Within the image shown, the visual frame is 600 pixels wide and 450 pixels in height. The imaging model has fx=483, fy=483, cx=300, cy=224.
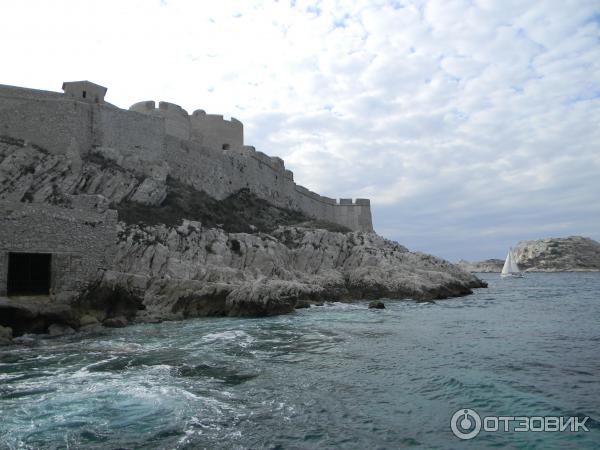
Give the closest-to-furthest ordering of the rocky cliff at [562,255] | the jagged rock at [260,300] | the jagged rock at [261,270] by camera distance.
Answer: the jagged rock at [261,270] < the jagged rock at [260,300] < the rocky cliff at [562,255]

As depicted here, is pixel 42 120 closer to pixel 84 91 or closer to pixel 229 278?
pixel 84 91

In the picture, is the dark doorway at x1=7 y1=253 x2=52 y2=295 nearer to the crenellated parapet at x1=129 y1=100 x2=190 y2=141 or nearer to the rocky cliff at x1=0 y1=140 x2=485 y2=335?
the rocky cliff at x1=0 y1=140 x2=485 y2=335

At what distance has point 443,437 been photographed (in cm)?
614

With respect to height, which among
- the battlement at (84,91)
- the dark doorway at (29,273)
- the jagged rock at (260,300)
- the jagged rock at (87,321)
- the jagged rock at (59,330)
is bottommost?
the jagged rock at (59,330)

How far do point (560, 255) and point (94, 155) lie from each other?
84.8 meters

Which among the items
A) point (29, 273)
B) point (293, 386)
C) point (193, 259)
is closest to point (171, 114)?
point (193, 259)

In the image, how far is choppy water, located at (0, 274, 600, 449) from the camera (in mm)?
6164

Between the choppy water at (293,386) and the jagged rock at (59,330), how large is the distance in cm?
94

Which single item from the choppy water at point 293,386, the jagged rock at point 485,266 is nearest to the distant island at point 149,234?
the choppy water at point 293,386

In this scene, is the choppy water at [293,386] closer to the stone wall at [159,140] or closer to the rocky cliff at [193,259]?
the rocky cliff at [193,259]

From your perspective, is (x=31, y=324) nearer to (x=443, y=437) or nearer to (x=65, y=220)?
(x=65, y=220)

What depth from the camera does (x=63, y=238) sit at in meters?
16.2

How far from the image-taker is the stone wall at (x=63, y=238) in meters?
15.2

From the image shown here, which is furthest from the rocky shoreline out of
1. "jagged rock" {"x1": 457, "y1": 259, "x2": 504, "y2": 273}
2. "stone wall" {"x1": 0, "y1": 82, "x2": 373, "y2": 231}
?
"jagged rock" {"x1": 457, "y1": 259, "x2": 504, "y2": 273}
